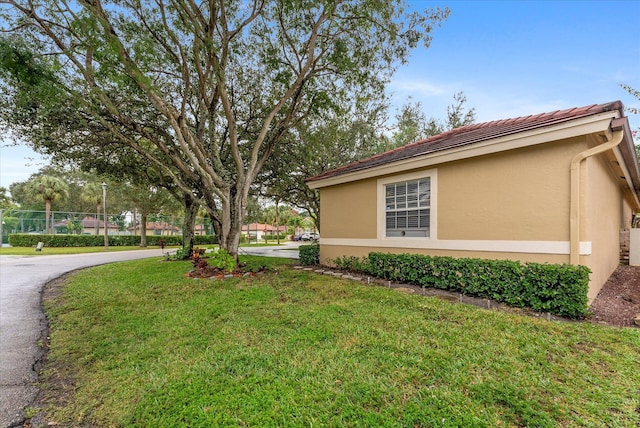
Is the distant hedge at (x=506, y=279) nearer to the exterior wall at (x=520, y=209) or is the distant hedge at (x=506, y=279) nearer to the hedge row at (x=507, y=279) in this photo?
the hedge row at (x=507, y=279)

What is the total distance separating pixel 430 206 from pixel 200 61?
693cm

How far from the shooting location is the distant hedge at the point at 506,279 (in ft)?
14.7

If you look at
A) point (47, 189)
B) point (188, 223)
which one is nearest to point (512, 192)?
point (188, 223)

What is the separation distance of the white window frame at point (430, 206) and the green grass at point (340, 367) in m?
2.38

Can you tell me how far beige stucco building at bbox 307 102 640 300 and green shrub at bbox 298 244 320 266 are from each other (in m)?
2.04

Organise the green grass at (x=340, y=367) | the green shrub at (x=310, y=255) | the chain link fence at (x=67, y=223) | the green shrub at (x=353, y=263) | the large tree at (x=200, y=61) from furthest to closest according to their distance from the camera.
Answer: the chain link fence at (x=67, y=223) < the green shrub at (x=310, y=255) < the green shrub at (x=353, y=263) < the large tree at (x=200, y=61) < the green grass at (x=340, y=367)

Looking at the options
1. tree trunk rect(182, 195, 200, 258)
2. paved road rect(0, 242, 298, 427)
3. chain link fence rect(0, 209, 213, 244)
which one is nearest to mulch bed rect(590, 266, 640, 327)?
paved road rect(0, 242, 298, 427)

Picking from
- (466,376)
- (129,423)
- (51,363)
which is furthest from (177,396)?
(466,376)

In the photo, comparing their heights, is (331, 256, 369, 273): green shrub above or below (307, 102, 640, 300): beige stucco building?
below

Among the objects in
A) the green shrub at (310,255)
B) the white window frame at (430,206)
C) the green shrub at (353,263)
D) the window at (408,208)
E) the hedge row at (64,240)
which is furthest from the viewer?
the hedge row at (64,240)

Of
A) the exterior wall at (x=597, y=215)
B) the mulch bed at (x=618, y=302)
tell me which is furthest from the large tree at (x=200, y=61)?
the mulch bed at (x=618, y=302)

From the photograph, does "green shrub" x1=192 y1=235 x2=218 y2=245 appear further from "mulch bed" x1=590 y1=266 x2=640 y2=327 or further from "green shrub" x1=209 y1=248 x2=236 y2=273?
"mulch bed" x1=590 y1=266 x2=640 y2=327

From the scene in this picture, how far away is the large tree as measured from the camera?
6203 millimetres

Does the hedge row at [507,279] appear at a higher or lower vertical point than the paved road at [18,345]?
higher
